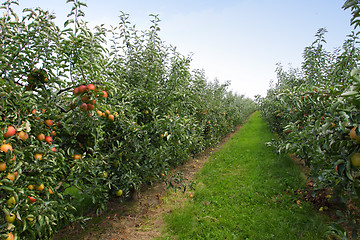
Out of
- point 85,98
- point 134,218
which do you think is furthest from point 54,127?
point 134,218

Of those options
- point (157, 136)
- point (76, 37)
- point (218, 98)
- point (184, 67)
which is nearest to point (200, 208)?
point (157, 136)

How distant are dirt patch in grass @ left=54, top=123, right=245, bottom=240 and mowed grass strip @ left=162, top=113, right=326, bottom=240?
265 millimetres

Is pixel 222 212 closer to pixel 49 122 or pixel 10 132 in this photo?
pixel 49 122

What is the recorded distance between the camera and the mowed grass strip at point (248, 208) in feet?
10.2

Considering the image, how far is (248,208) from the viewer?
12.5 ft

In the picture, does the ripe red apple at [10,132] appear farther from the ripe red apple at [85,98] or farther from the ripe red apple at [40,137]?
the ripe red apple at [85,98]

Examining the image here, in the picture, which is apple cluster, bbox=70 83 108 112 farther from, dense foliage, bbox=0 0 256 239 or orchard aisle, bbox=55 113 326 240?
orchard aisle, bbox=55 113 326 240

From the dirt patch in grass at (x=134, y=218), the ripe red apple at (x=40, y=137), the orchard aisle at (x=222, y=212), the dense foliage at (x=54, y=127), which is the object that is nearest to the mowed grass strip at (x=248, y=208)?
the orchard aisle at (x=222, y=212)

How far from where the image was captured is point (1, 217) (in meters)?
1.68

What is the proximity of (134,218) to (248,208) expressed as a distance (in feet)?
6.99

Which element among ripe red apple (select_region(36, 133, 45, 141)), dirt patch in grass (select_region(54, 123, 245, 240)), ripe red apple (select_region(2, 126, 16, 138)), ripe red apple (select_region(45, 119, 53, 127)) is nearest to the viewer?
ripe red apple (select_region(2, 126, 16, 138))

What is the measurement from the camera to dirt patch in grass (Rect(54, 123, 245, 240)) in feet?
10.0

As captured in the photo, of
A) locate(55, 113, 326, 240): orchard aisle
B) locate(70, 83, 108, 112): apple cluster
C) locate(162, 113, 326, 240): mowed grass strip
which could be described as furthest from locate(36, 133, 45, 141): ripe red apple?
locate(162, 113, 326, 240): mowed grass strip

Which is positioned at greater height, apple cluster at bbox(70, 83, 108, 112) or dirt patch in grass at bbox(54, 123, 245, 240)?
apple cluster at bbox(70, 83, 108, 112)
